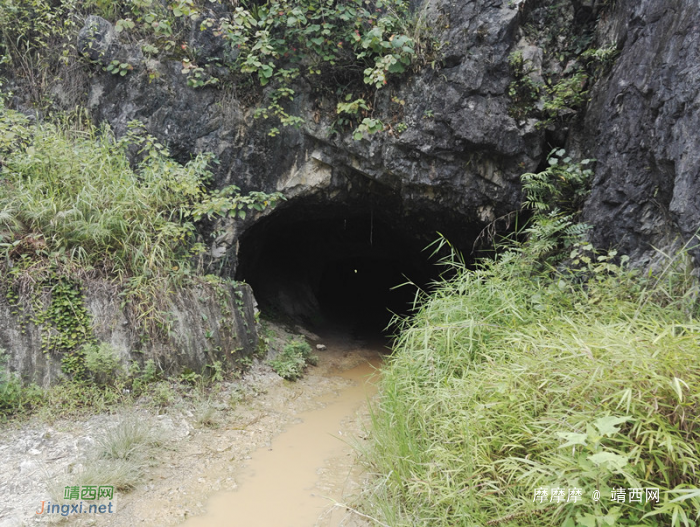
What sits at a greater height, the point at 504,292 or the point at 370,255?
the point at 504,292

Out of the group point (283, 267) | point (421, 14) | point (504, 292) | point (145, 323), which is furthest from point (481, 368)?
point (283, 267)

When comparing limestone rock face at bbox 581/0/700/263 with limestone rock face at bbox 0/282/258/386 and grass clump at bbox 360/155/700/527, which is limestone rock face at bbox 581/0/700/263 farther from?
limestone rock face at bbox 0/282/258/386

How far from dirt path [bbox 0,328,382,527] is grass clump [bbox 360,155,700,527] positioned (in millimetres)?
537

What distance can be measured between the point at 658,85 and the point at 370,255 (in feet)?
22.0

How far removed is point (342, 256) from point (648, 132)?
6696mm

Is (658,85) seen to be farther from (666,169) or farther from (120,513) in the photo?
(120,513)

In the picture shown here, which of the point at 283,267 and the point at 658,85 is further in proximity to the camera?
the point at 283,267

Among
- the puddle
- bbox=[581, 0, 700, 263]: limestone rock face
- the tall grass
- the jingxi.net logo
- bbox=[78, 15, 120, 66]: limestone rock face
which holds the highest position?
bbox=[78, 15, 120, 66]: limestone rock face

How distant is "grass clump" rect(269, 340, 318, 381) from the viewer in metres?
5.27

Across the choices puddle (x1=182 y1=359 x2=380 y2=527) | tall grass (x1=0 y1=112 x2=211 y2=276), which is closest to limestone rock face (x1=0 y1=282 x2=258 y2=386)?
tall grass (x1=0 y1=112 x2=211 y2=276)

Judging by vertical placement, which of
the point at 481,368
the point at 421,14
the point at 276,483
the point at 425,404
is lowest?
the point at 276,483

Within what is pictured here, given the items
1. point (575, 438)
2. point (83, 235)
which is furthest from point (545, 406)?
point (83, 235)

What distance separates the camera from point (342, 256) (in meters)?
9.45

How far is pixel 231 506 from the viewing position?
9.71ft
